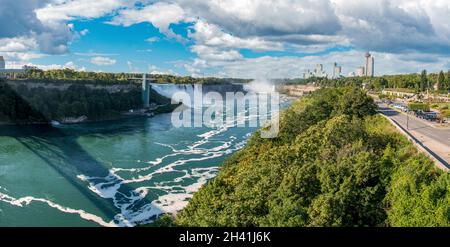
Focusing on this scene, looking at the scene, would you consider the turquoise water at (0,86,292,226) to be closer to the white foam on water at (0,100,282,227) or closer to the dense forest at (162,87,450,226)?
the white foam on water at (0,100,282,227)

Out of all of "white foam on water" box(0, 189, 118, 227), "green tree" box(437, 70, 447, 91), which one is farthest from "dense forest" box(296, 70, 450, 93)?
"white foam on water" box(0, 189, 118, 227)

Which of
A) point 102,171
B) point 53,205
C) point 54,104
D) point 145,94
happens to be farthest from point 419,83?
point 53,205

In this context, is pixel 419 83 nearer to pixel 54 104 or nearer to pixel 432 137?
pixel 432 137

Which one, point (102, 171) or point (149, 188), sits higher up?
point (102, 171)

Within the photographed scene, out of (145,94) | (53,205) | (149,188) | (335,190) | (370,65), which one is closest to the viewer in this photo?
(335,190)
